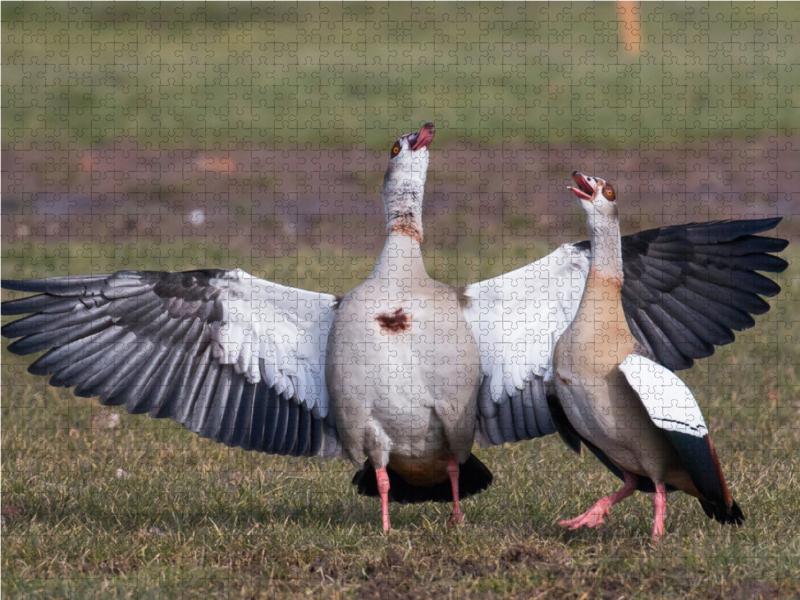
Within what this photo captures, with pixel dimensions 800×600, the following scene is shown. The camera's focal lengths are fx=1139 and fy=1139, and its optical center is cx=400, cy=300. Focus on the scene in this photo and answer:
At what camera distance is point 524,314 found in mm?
4574

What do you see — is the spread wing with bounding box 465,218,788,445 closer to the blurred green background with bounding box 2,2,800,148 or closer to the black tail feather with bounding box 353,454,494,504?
the black tail feather with bounding box 353,454,494,504

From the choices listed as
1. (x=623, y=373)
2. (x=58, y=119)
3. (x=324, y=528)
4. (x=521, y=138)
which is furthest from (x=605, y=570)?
(x=58, y=119)

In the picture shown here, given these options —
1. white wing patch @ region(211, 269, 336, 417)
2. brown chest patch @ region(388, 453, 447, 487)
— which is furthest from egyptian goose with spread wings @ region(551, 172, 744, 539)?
white wing patch @ region(211, 269, 336, 417)

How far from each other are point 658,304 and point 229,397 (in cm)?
179

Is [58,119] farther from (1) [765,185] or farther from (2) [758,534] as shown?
→ (2) [758,534]

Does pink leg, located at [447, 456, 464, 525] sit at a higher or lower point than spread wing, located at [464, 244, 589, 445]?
lower

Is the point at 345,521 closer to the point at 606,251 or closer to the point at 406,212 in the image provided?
the point at 406,212

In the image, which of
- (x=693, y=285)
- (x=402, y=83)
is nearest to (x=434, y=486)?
(x=693, y=285)

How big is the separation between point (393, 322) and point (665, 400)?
1037 millimetres

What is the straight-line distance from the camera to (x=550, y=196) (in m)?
11.8

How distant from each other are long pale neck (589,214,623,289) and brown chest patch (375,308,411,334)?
0.69m

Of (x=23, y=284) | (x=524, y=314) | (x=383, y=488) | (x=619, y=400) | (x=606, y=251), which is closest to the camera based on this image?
(x=619, y=400)

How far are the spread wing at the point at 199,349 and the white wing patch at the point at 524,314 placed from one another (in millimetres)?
624

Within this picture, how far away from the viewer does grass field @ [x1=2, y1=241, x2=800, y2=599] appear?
3.59 m
